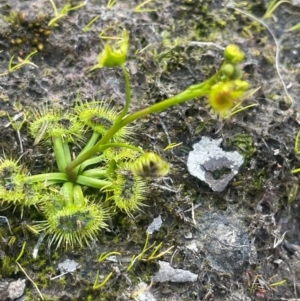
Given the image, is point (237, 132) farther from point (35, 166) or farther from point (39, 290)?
point (39, 290)

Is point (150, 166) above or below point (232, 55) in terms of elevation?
below

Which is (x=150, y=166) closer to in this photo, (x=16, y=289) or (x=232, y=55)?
(x=232, y=55)

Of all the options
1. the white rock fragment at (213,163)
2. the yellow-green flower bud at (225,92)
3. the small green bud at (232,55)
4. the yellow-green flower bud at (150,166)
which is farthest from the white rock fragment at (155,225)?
the small green bud at (232,55)

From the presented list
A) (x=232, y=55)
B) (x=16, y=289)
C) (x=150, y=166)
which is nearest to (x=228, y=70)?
(x=232, y=55)

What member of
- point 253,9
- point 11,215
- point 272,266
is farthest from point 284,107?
point 11,215

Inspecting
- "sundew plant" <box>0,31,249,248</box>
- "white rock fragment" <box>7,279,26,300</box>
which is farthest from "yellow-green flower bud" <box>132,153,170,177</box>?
"white rock fragment" <box>7,279,26,300</box>

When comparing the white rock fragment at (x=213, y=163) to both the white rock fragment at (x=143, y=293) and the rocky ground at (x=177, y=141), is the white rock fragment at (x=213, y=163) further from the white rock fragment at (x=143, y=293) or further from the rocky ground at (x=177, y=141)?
the white rock fragment at (x=143, y=293)

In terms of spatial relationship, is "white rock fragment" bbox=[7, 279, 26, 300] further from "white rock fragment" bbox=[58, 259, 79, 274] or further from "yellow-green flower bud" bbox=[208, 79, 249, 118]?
"yellow-green flower bud" bbox=[208, 79, 249, 118]
